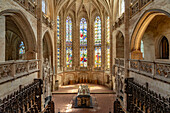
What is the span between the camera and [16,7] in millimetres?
6902

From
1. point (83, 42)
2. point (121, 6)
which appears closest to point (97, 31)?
point (83, 42)

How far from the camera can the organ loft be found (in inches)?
224

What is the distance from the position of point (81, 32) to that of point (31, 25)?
1178 centimetres

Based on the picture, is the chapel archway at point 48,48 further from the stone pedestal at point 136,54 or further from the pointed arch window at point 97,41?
the stone pedestal at point 136,54

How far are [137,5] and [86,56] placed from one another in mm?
12768

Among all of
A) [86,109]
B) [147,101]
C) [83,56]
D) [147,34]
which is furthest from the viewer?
[83,56]

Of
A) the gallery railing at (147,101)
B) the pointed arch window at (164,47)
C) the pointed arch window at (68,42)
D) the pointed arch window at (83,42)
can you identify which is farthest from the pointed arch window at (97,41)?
the gallery railing at (147,101)

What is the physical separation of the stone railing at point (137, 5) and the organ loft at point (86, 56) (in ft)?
0.19

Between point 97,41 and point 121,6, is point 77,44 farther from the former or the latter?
point 121,6

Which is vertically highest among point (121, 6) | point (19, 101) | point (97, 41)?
point (121, 6)

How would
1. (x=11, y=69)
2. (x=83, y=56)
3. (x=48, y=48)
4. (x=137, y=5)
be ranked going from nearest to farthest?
(x=11, y=69) < (x=137, y=5) < (x=48, y=48) < (x=83, y=56)

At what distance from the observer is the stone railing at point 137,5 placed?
708 centimetres

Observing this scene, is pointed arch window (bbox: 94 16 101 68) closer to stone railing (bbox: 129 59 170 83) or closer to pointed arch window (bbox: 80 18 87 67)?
pointed arch window (bbox: 80 18 87 67)

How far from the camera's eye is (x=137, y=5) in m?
8.14
